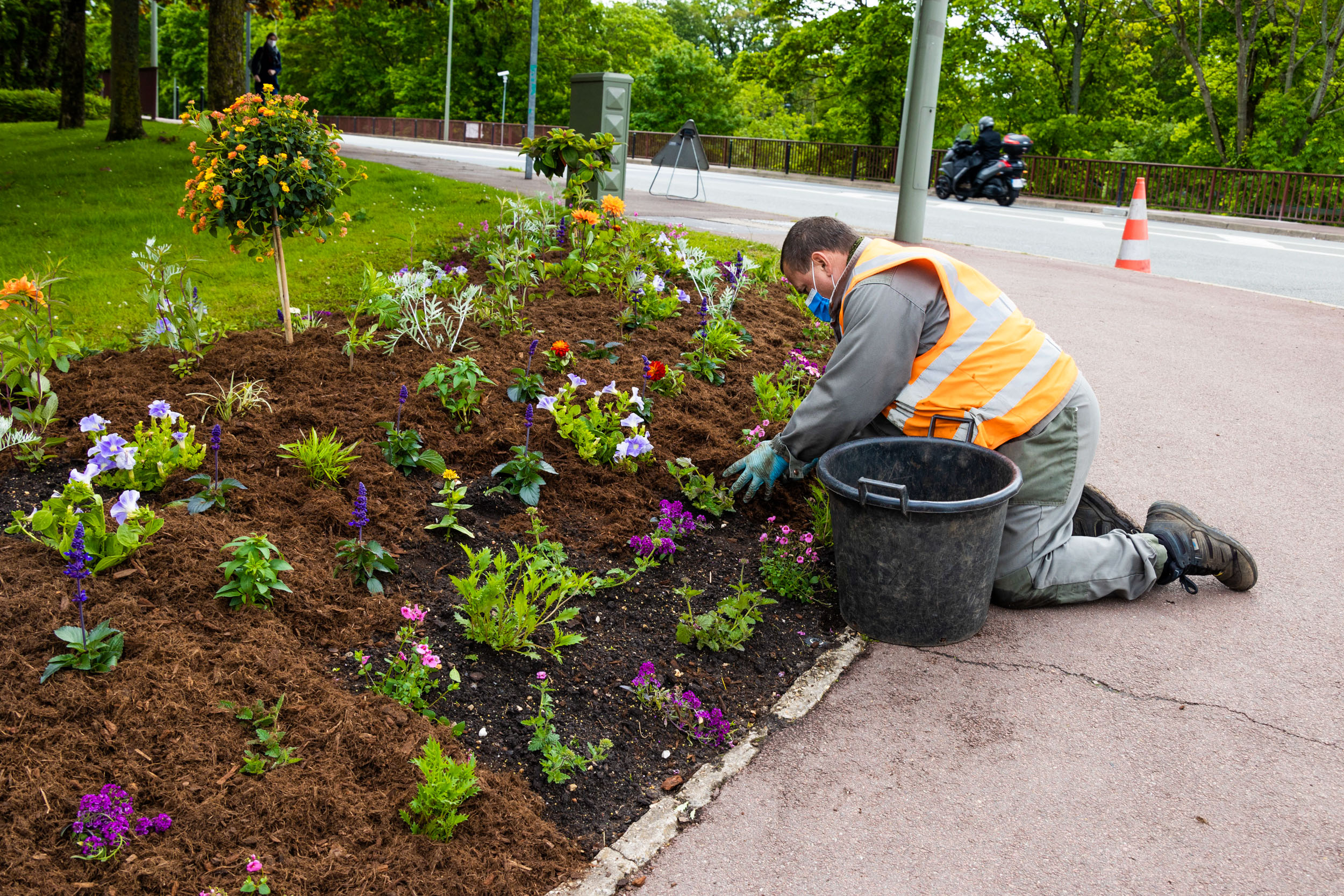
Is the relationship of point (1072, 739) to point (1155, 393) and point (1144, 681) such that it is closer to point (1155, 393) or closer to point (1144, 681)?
point (1144, 681)

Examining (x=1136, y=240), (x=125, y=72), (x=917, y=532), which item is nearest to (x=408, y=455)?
(x=917, y=532)

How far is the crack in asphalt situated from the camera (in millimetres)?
2887

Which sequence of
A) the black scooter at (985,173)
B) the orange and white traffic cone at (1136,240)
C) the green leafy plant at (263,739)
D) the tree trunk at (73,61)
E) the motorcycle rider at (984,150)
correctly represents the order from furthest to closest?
the black scooter at (985,173), the motorcycle rider at (984,150), the tree trunk at (73,61), the orange and white traffic cone at (1136,240), the green leafy plant at (263,739)

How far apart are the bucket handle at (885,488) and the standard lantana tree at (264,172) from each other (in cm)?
270

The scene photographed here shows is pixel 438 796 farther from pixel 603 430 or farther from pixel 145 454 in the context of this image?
pixel 603 430

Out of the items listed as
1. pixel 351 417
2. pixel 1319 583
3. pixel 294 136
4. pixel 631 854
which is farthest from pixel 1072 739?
pixel 294 136

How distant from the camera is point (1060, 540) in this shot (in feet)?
11.8

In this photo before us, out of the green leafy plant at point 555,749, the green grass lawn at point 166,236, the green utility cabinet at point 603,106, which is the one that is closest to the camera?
the green leafy plant at point 555,749

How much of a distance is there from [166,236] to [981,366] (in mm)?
6348

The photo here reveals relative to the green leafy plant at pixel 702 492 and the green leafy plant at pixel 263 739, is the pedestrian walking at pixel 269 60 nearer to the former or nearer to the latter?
the green leafy plant at pixel 702 492

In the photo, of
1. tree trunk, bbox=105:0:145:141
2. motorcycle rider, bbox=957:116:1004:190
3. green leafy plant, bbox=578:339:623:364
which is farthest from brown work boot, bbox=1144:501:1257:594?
motorcycle rider, bbox=957:116:1004:190

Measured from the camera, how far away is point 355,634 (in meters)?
2.80

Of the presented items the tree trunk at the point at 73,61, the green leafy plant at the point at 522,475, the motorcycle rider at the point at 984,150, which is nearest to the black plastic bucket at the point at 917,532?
the green leafy plant at the point at 522,475

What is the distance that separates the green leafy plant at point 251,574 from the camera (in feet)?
8.94
